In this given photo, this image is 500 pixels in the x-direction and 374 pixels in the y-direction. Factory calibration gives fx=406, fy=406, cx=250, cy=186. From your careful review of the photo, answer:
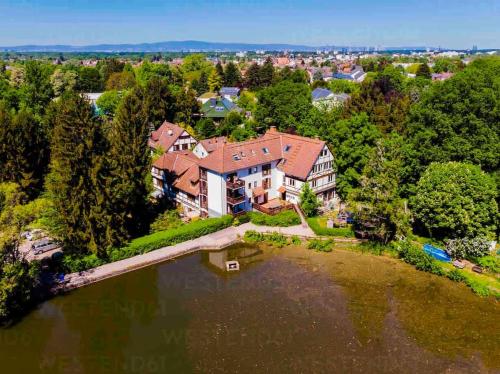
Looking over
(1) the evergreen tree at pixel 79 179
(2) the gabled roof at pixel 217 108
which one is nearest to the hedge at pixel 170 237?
(1) the evergreen tree at pixel 79 179

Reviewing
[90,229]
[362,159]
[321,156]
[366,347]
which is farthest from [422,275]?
[90,229]

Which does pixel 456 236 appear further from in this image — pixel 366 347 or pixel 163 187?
pixel 163 187

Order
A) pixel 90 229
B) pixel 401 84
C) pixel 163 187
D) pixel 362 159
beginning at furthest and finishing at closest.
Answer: pixel 401 84, pixel 163 187, pixel 362 159, pixel 90 229

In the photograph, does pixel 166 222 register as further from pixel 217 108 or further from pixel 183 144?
pixel 217 108

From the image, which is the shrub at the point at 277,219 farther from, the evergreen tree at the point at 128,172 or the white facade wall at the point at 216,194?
the evergreen tree at the point at 128,172

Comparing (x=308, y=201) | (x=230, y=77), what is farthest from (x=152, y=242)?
(x=230, y=77)

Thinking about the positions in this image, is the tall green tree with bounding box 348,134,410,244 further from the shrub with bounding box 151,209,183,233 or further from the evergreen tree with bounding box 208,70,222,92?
the evergreen tree with bounding box 208,70,222,92
